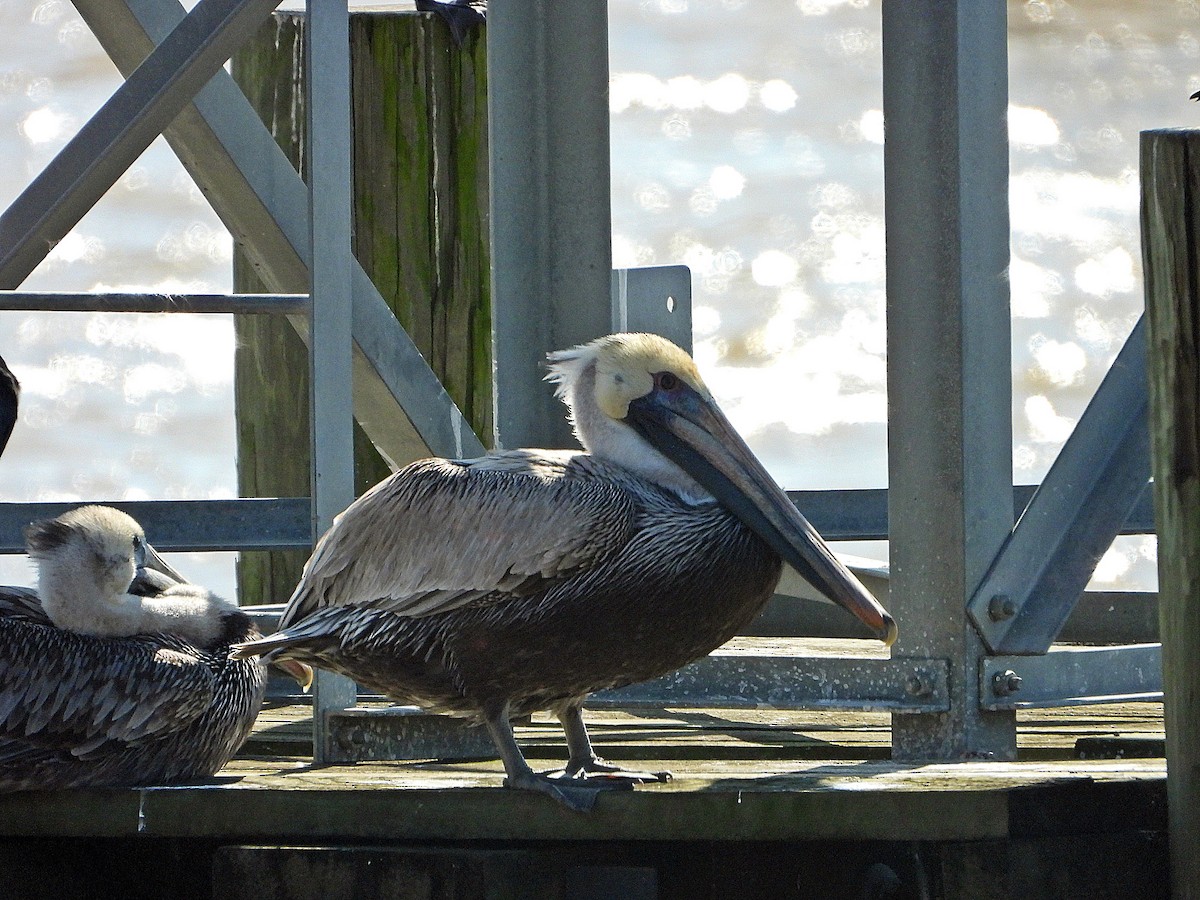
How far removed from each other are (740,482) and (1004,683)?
2.72ft

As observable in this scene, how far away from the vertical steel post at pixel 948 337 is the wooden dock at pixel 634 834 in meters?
0.41

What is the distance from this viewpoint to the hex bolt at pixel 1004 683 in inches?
165

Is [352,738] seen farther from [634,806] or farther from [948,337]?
[948,337]

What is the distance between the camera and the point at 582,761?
386 centimetres

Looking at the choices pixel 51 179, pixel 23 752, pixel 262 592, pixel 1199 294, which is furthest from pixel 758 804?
pixel 262 592

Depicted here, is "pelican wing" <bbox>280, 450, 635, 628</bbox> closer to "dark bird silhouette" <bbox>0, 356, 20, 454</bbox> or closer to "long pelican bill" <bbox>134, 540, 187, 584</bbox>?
"long pelican bill" <bbox>134, 540, 187, 584</bbox>

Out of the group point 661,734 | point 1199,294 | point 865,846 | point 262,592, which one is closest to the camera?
point 1199,294

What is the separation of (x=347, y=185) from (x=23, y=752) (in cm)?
152

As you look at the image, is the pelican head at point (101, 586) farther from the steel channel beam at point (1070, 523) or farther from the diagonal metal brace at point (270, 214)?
the steel channel beam at point (1070, 523)

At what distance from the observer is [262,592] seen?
618 cm

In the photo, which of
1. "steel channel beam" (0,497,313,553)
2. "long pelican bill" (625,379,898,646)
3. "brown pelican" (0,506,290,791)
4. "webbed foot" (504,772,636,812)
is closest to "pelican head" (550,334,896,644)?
"long pelican bill" (625,379,898,646)

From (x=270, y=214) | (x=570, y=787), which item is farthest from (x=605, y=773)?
(x=270, y=214)

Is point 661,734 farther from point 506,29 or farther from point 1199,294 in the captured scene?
point 1199,294

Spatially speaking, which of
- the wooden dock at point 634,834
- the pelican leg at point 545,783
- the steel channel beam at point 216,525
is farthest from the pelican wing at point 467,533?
the steel channel beam at point 216,525
